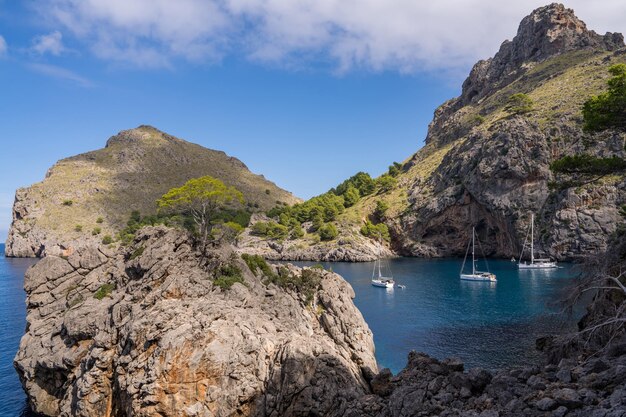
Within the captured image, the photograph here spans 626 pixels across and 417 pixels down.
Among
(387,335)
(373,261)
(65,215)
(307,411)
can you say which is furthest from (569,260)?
(65,215)

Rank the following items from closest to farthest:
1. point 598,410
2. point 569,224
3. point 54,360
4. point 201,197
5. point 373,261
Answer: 1. point 598,410
2. point 54,360
3. point 201,197
4. point 569,224
5. point 373,261

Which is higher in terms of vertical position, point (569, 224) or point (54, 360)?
point (569, 224)

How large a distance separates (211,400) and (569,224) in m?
105

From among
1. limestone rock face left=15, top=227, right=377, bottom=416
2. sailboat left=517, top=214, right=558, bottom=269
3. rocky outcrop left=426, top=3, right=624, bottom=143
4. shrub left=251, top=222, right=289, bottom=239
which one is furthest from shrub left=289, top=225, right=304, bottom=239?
limestone rock face left=15, top=227, right=377, bottom=416

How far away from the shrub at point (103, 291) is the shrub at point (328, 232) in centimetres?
10224

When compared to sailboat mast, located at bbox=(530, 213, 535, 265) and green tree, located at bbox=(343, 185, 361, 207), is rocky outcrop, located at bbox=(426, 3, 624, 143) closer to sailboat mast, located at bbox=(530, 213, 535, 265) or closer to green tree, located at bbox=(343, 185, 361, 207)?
green tree, located at bbox=(343, 185, 361, 207)

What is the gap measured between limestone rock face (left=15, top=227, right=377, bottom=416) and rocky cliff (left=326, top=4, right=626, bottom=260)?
8615 centimetres

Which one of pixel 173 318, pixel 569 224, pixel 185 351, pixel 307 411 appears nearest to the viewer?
pixel 307 411

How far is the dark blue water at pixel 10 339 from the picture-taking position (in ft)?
108

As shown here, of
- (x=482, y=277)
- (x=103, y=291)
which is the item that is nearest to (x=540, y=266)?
(x=482, y=277)

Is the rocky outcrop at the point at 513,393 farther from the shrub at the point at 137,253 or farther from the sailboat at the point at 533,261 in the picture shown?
the sailboat at the point at 533,261

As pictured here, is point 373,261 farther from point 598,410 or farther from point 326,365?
point 598,410

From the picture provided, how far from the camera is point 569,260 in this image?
10362cm

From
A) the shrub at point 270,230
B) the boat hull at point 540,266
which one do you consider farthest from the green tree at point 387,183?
the boat hull at point 540,266
